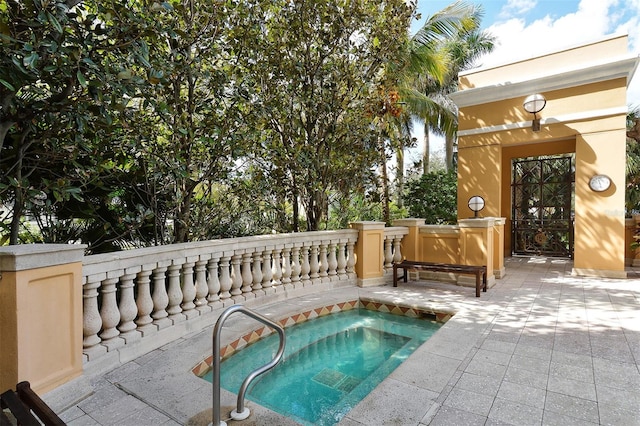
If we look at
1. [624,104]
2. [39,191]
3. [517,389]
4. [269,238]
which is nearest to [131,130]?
[39,191]

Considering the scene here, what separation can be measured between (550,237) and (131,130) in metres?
10.3

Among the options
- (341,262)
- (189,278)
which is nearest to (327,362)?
(189,278)

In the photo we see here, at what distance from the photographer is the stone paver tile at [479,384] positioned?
2498 millimetres

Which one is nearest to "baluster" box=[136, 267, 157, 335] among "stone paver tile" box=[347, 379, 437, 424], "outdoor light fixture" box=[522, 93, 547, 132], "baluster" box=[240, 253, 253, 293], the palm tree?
"baluster" box=[240, 253, 253, 293]

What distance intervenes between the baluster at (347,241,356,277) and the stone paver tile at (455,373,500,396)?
3.25m

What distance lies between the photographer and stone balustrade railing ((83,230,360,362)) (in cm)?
276

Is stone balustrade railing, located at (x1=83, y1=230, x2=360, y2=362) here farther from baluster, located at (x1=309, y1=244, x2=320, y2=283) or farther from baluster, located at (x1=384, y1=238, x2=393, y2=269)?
baluster, located at (x1=384, y1=238, x2=393, y2=269)

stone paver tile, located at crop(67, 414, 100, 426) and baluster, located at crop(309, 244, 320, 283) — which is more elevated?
baluster, located at crop(309, 244, 320, 283)

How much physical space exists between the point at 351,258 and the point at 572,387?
367 cm

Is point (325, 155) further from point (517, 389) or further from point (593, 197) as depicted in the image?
point (593, 197)

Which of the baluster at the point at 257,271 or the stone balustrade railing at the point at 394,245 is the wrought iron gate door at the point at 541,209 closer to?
the stone balustrade railing at the point at 394,245

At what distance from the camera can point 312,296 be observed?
16.8ft

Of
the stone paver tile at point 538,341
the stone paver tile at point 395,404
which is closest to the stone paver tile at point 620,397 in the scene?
the stone paver tile at point 538,341

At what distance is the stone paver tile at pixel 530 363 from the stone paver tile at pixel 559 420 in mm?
648
